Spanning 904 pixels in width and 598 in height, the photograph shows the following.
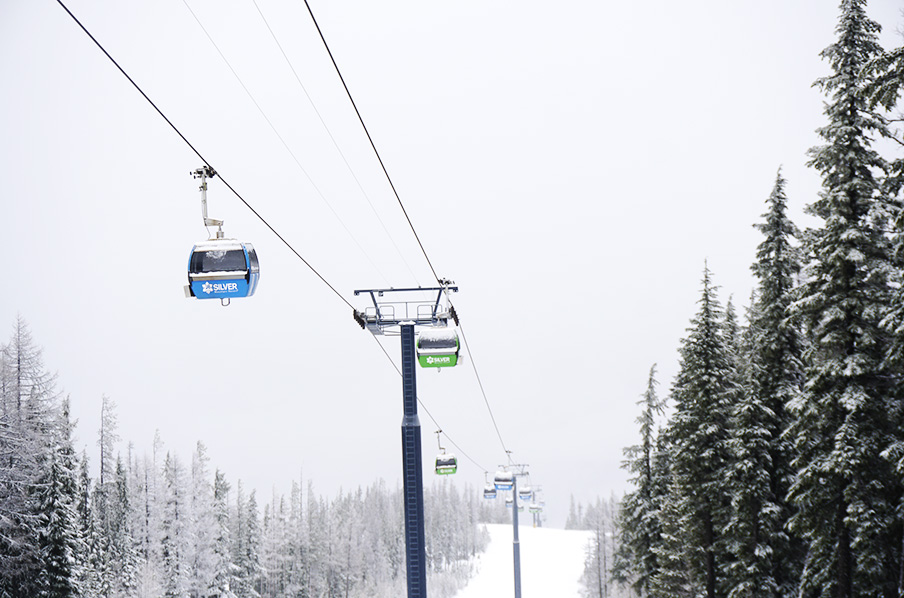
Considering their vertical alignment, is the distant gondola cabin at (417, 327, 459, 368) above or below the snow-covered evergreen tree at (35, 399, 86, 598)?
above

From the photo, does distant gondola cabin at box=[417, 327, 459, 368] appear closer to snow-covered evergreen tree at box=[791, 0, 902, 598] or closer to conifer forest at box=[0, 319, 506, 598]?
snow-covered evergreen tree at box=[791, 0, 902, 598]

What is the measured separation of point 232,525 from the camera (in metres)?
77.6

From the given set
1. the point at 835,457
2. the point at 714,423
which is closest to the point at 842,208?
the point at 835,457

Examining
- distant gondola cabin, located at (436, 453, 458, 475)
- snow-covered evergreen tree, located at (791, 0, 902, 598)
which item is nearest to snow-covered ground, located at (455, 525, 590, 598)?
distant gondola cabin, located at (436, 453, 458, 475)

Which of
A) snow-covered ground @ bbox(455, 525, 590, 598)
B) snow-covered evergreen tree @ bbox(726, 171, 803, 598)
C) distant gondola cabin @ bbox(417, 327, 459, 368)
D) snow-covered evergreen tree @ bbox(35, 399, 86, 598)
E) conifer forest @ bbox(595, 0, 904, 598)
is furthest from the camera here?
snow-covered ground @ bbox(455, 525, 590, 598)

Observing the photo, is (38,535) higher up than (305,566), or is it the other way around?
(38,535)

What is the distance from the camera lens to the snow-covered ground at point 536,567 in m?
101

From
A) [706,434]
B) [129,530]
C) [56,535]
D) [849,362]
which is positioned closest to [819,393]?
[849,362]

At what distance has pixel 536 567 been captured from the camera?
393ft

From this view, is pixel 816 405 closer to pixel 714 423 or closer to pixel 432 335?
pixel 714 423

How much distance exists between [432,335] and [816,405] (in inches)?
419

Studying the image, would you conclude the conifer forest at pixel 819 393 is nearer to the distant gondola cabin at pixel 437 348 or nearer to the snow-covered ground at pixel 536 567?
the distant gondola cabin at pixel 437 348

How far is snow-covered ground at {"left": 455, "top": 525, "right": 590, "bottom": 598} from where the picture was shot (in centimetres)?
10081

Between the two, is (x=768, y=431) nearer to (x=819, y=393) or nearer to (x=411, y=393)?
(x=819, y=393)
